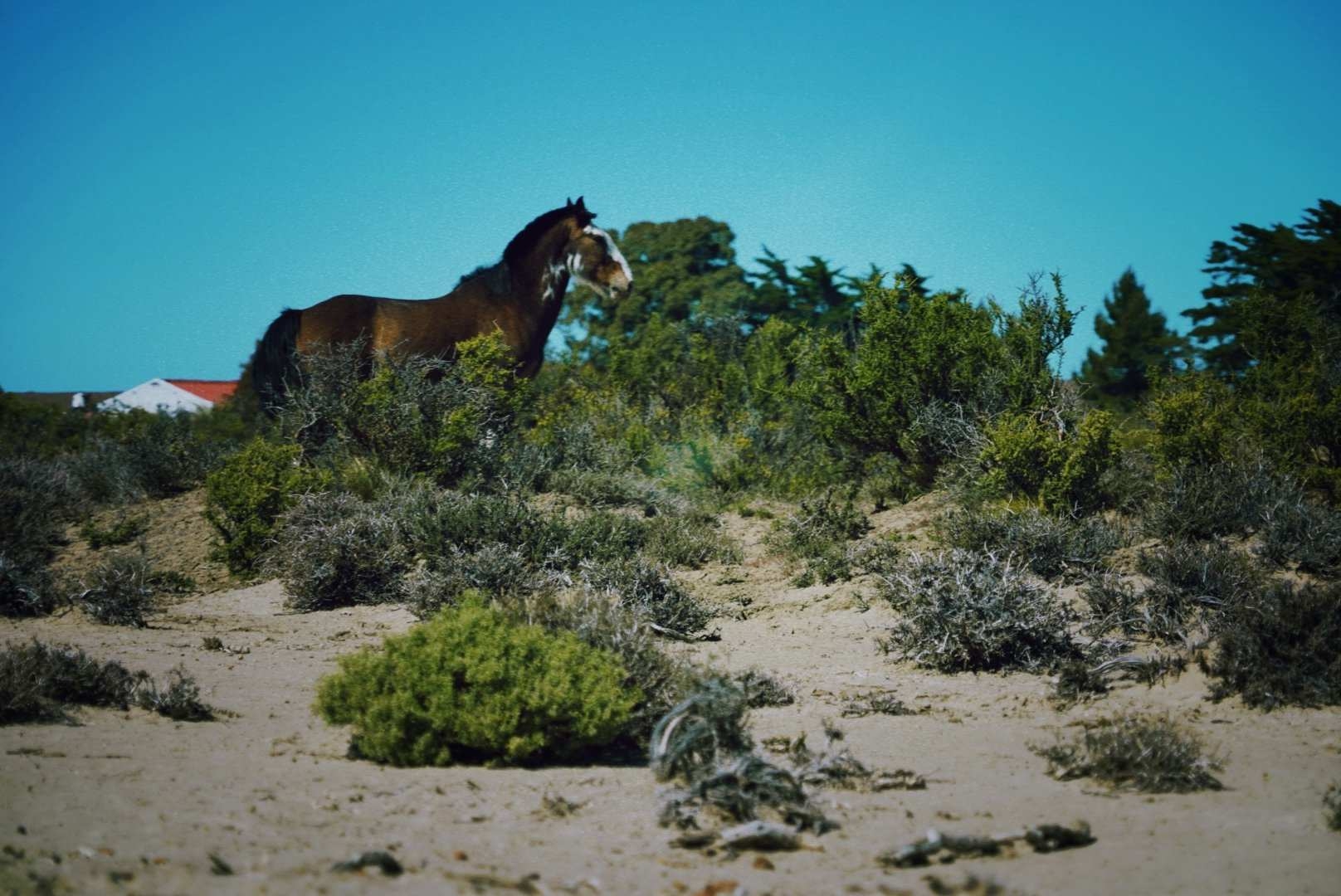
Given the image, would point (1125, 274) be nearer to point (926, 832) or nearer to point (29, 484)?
point (29, 484)

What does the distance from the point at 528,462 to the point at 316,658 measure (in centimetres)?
548

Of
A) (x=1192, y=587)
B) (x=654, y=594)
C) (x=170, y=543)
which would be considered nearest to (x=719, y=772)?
(x=654, y=594)

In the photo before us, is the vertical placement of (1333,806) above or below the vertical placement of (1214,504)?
below

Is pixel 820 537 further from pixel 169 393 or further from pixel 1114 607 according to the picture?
pixel 169 393

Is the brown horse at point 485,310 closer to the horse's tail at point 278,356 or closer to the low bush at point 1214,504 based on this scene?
the horse's tail at point 278,356

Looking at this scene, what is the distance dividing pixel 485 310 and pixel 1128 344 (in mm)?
26912

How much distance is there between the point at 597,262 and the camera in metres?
15.3

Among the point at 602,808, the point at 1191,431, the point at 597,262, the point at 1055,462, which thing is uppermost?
the point at 597,262

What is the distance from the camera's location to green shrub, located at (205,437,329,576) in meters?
11.4

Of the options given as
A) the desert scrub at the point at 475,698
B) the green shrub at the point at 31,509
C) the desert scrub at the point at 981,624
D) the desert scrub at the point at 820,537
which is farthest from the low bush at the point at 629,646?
the green shrub at the point at 31,509

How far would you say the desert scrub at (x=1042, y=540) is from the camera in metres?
9.20

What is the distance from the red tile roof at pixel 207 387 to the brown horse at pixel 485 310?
54.8 m

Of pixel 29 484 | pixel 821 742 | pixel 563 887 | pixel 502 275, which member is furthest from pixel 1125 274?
pixel 563 887

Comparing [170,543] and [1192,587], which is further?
[170,543]
